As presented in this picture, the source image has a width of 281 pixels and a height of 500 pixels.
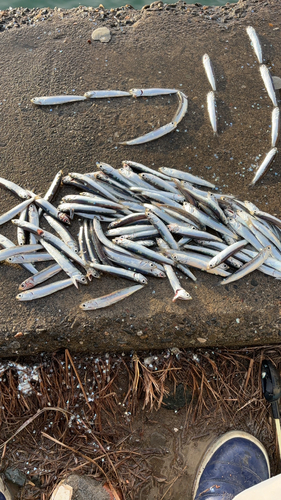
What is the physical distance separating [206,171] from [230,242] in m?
0.92

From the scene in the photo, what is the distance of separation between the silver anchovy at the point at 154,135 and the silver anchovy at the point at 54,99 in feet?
2.77

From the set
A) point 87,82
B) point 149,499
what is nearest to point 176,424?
point 149,499

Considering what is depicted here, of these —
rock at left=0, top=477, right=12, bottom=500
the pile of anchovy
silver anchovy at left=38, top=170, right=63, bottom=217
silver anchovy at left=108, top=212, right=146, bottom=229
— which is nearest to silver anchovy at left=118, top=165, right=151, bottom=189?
the pile of anchovy

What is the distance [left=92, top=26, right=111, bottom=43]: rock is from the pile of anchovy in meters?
1.98

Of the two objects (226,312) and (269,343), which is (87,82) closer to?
(226,312)

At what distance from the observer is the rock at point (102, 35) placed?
4.27 metres

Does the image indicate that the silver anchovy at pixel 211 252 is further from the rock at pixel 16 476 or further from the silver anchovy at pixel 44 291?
the rock at pixel 16 476

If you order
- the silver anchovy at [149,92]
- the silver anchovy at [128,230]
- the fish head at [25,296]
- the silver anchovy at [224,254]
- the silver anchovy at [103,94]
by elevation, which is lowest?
the silver anchovy at [224,254]

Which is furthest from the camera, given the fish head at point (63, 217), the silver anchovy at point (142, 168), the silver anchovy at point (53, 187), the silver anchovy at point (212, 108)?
the silver anchovy at point (212, 108)

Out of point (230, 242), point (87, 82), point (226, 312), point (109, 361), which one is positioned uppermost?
point (87, 82)

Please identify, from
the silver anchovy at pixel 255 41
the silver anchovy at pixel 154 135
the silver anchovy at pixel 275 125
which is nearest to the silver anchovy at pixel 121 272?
the silver anchovy at pixel 154 135

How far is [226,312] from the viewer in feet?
9.78

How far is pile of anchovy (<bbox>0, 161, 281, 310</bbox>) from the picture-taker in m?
3.06

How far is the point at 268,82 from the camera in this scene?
13.2 ft
